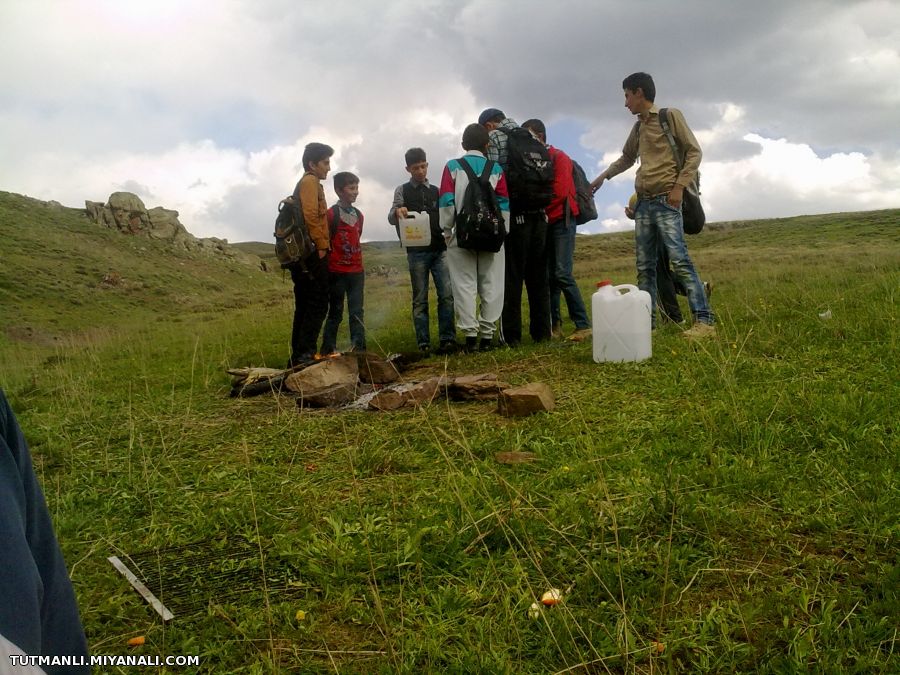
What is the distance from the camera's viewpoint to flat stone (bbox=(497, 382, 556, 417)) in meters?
4.05

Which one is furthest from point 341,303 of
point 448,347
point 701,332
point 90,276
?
point 90,276

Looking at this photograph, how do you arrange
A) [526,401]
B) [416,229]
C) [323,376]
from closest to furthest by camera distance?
[526,401] → [323,376] → [416,229]

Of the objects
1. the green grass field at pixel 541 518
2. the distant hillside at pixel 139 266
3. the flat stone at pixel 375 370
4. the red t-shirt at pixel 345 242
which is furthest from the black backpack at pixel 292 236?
the distant hillside at pixel 139 266

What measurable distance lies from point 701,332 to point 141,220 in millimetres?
59385

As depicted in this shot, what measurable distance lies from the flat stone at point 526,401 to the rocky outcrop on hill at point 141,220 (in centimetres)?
5765

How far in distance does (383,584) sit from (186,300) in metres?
37.7

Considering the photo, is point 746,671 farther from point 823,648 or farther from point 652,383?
point 652,383

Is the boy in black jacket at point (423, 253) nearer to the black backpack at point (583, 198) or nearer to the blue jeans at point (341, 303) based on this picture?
the blue jeans at point (341, 303)

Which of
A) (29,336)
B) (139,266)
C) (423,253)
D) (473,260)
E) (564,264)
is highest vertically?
(139,266)

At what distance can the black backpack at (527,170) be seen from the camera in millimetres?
6281

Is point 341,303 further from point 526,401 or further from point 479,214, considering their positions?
point 526,401

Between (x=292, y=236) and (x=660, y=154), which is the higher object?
(x=660, y=154)

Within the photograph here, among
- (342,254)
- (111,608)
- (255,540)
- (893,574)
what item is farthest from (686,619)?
(342,254)

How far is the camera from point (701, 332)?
5.65 m
